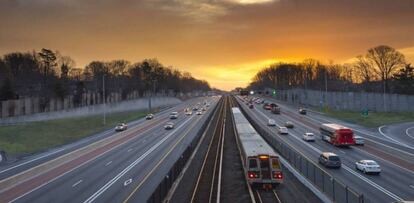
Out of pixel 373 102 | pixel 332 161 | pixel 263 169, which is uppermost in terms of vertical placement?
pixel 373 102

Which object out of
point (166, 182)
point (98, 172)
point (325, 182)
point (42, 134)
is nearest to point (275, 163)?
point (325, 182)

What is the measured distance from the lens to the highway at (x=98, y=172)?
31.9 m

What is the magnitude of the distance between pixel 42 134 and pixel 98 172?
37.7m

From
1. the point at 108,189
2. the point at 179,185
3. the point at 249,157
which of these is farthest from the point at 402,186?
the point at 108,189

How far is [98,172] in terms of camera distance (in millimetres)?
41812

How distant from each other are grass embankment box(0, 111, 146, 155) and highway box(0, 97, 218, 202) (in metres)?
4.87

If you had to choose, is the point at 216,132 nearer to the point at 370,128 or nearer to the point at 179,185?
the point at 370,128

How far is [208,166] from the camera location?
44.4 m

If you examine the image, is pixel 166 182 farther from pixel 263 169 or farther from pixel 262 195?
pixel 263 169

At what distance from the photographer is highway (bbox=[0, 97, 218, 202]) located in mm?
31884

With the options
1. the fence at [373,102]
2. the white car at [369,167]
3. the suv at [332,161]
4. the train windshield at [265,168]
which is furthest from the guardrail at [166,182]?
the fence at [373,102]

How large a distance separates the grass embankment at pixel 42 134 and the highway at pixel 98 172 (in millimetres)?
4868

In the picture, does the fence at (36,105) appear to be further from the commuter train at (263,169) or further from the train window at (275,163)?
the train window at (275,163)

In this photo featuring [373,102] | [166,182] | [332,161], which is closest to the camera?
[166,182]
